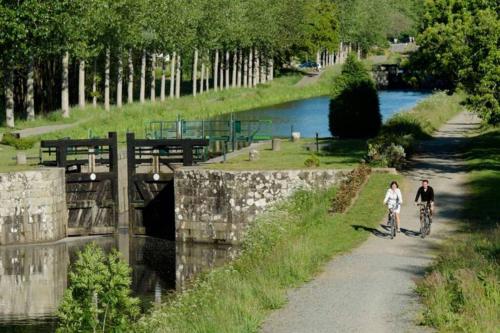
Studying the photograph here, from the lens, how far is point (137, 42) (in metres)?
85.5

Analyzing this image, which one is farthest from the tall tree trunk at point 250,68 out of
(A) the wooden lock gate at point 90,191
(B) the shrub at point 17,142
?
(A) the wooden lock gate at point 90,191

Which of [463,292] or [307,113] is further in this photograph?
[307,113]

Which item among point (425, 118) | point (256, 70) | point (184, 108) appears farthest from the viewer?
point (256, 70)

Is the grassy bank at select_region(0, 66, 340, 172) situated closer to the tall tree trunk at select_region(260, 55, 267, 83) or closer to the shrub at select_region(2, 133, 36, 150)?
the shrub at select_region(2, 133, 36, 150)

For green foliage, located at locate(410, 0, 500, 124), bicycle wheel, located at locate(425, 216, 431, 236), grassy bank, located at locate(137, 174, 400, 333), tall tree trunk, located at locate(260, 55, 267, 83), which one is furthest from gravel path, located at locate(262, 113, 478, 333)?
tall tree trunk, located at locate(260, 55, 267, 83)

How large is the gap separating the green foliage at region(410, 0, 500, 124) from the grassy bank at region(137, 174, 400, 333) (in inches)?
298

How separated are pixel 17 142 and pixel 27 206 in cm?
1377

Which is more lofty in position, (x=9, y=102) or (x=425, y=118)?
(x=9, y=102)

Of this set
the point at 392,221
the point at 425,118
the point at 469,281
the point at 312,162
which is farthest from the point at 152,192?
the point at 469,281

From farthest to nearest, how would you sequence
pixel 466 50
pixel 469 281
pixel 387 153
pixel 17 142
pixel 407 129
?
pixel 17 142 < pixel 407 129 < pixel 466 50 < pixel 387 153 < pixel 469 281

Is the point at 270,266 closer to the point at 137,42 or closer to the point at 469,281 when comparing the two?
the point at 469,281

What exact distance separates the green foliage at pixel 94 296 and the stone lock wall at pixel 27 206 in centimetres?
2480

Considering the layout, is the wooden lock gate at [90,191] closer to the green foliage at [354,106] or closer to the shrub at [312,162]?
the shrub at [312,162]

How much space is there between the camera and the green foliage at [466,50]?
45.8 metres
